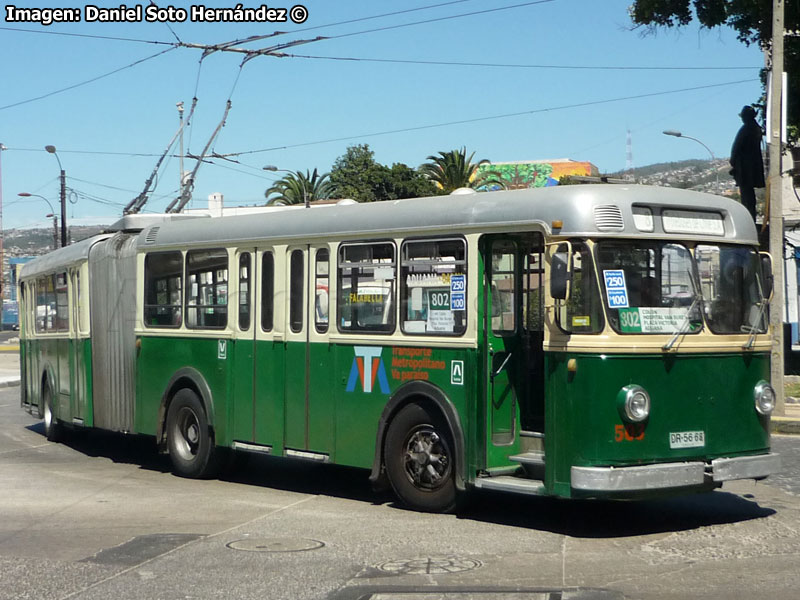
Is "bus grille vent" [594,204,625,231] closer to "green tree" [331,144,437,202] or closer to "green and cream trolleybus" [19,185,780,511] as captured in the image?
"green and cream trolleybus" [19,185,780,511]

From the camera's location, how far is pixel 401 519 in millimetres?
10172

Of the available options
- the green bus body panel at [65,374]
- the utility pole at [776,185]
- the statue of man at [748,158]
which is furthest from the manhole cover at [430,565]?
the utility pole at [776,185]

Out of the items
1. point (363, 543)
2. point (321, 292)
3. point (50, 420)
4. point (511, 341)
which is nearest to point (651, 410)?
point (511, 341)

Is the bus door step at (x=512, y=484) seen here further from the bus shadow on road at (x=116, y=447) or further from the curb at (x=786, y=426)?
the curb at (x=786, y=426)

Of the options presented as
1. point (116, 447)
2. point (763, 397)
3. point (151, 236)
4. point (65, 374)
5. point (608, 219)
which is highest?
point (151, 236)

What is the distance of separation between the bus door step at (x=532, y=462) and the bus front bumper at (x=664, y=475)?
609 millimetres

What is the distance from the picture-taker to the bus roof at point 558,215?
30.6 ft

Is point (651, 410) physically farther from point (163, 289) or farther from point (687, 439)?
point (163, 289)

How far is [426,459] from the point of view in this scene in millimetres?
10398

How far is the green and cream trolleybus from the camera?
9227 millimetres

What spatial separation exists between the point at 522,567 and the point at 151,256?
767 centimetres

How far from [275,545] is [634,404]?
9.58ft

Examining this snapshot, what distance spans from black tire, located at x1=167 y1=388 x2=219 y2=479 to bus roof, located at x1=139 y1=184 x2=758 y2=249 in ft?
9.04

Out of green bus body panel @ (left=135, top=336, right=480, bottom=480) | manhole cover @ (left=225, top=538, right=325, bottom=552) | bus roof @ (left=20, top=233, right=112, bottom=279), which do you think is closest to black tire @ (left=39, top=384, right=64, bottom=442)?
bus roof @ (left=20, top=233, right=112, bottom=279)
